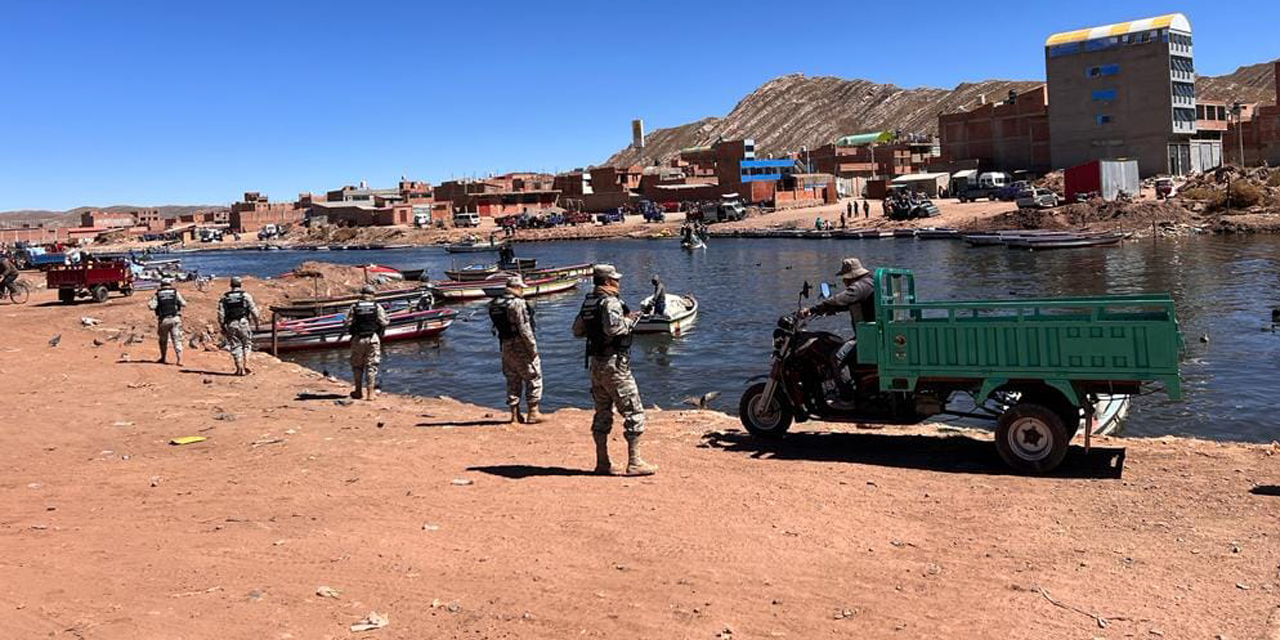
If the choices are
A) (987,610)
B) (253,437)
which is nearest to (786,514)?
(987,610)

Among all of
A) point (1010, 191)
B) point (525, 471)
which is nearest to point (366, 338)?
point (525, 471)

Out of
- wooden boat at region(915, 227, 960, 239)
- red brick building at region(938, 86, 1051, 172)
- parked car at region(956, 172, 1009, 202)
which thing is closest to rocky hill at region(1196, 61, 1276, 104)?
red brick building at region(938, 86, 1051, 172)

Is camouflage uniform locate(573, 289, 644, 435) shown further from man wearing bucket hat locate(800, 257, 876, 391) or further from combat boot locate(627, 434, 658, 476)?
man wearing bucket hat locate(800, 257, 876, 391)

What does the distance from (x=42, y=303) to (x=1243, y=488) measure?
34.6 meters

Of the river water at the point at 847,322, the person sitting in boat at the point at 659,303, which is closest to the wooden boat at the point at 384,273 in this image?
the river water at the point at 847,322

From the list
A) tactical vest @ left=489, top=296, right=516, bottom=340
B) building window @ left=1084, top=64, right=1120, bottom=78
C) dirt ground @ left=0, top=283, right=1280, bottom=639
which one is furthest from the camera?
building window @ left=1084, top=64, right=1120, bottom=78

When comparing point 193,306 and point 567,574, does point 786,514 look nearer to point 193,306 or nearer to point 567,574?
point 567,574

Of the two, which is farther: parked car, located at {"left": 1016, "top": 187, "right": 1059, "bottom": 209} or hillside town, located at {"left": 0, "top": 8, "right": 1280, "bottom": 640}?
parked car, located at {"left": 1016, "top": 187, "right": 1059, "bottom": 209}

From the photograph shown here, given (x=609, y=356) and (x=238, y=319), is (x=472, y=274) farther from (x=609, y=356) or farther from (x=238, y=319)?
(x=609, y=356)

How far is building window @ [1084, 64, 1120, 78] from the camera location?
278 feet

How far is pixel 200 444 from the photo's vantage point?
37.6 feet

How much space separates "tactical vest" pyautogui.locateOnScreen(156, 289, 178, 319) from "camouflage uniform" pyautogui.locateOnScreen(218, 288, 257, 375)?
1.52 metres

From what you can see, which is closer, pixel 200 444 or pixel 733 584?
pixel 733 584

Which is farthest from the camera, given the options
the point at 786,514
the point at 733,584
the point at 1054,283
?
the point at 1054,283
